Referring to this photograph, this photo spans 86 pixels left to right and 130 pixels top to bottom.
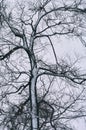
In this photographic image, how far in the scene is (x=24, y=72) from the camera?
34.8 feet

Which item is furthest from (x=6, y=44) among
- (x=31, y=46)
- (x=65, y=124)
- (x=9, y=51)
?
(x=65, y=124)

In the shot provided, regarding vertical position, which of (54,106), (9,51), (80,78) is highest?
(9,51)

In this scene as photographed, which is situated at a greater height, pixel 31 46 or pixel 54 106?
pixel 31 46

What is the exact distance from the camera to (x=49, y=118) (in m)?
11.1

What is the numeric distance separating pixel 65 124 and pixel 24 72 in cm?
314

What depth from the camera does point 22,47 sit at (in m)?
10.7

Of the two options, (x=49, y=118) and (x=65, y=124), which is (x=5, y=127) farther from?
(x=65, y=124)

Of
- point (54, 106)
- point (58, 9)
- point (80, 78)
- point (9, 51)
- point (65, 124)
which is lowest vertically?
point (65, 124)

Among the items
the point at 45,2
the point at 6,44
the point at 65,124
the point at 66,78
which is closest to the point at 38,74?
the point at 66,78

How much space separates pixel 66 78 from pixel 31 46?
2218 mm

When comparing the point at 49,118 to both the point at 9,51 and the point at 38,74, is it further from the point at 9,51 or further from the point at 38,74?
the point at 9,51

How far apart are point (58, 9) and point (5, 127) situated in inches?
239

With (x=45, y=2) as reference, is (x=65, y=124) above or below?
below

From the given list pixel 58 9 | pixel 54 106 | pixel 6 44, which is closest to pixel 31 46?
pixel 6 44
